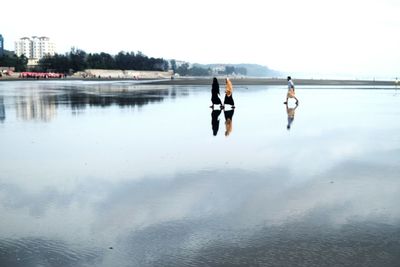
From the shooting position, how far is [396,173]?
8055 millimetres

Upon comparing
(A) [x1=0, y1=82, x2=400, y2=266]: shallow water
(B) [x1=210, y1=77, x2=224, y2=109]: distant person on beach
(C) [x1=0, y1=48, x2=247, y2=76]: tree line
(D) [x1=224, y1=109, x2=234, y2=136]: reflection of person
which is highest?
(C) [x1=0, y1=48, x2=247, y2=76]: tree line

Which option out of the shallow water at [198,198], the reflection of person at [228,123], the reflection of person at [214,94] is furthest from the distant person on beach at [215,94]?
the shallow water at [198,198]

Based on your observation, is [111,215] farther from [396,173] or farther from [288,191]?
[396,173]

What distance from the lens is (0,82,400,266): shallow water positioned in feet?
14.5

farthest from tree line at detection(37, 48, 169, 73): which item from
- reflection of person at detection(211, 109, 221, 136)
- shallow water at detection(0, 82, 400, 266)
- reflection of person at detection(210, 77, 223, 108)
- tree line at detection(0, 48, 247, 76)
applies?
shallow water at detection(0, 82, 400, 266)

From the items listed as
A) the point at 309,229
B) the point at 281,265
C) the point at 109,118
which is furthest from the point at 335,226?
the point at 109,118

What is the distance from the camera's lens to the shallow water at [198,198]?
4410 mm

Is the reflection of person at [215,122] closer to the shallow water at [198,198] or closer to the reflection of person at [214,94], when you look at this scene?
the shallow water at [198,198]

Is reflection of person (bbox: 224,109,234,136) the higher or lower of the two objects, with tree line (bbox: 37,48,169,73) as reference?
lower

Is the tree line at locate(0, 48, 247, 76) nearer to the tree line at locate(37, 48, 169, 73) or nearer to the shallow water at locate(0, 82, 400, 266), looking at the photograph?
the tree line at locate(37, 48, 169, 73)

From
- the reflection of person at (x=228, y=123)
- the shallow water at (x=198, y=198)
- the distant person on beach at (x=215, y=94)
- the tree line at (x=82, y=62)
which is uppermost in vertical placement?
the tree line at (x=82, y=62)

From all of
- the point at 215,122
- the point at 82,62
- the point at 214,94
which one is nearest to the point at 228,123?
the point at 215,122

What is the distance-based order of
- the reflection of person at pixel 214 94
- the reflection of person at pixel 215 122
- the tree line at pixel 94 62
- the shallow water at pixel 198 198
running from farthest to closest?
the tree line at pixel 94 62 → the reflection of person at pixel 214 94 → the reflection of person at pixel 215 122 → the shallow water at pixel 198 198

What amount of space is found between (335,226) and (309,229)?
13.4 inches
